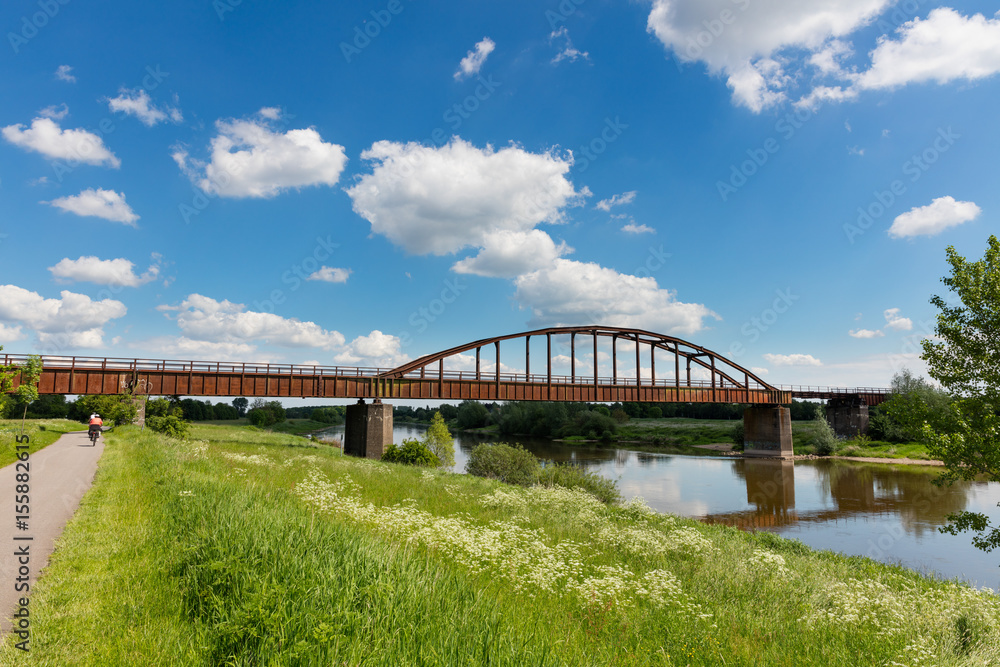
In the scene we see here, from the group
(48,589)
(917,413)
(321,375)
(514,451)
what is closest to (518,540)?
(48,589)

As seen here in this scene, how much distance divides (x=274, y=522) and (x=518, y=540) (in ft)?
17.8

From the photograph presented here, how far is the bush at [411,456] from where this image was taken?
34.4m

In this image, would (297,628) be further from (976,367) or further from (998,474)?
(976,367)

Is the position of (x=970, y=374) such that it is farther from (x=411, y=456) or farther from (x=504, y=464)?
(x=411, y=456)

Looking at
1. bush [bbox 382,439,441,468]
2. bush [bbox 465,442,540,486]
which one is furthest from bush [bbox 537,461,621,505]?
bush [bbox 382,439,441,468]

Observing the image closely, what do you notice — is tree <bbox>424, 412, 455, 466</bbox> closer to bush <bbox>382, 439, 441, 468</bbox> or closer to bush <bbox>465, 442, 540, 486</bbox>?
bush <bbox>382, 439, 441, 468</bbox>

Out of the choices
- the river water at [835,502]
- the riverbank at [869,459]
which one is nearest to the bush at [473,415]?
the riverbank at [869,459]

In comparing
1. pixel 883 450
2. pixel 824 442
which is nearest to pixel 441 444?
pixel 824 442

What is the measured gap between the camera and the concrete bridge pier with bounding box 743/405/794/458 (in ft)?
208

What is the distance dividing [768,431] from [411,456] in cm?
5243

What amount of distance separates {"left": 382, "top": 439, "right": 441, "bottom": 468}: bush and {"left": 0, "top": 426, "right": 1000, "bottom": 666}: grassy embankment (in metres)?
23.1

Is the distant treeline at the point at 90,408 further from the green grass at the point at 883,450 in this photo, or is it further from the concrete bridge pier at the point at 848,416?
the concrete bridge pier at the point at 848,416

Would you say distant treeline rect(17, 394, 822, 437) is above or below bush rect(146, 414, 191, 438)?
below

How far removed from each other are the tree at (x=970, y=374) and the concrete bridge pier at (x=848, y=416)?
232ft
